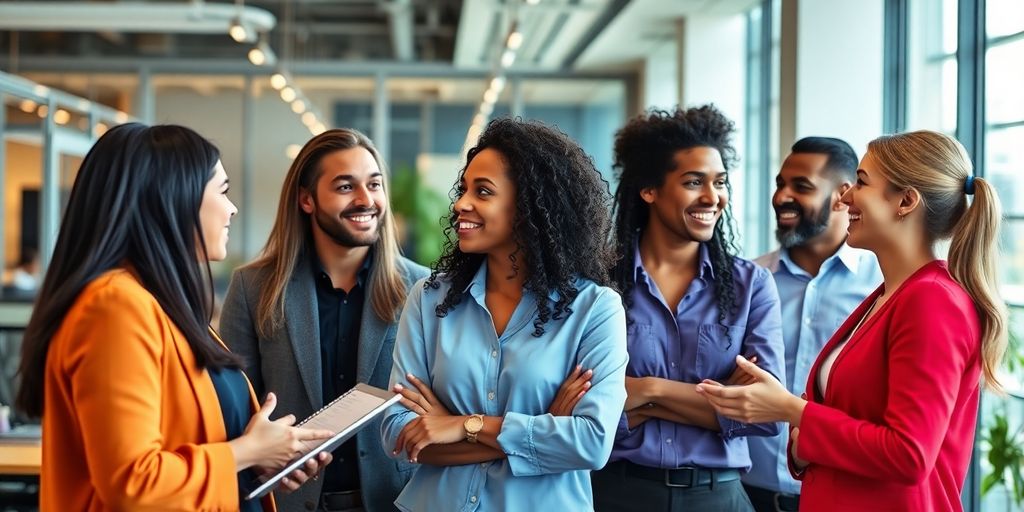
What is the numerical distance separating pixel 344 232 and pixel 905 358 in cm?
153

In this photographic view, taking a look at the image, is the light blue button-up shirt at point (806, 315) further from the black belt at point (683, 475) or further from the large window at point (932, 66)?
the large window at point (932, 66)

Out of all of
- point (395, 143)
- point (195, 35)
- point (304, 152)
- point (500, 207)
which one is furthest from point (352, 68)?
point (500, 207)

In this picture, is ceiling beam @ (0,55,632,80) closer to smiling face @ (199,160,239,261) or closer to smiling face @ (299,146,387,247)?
smiling face @ (299,146,387,247)

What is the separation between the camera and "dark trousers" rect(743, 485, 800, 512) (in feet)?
10.1

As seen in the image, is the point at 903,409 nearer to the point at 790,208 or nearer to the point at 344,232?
the point at 790,208

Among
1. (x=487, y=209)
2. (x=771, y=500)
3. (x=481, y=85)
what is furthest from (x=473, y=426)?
(x=481, y=85)

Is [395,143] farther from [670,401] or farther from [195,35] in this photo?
[670,401]

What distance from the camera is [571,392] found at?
2207 mm

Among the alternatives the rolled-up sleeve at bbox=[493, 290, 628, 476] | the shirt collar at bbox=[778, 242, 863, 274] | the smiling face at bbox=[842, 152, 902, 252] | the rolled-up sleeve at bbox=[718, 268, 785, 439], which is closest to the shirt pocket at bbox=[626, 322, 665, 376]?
the rolled-up sleeve at bbox=[718, 268, 785, 439]

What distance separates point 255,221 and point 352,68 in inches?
88.6

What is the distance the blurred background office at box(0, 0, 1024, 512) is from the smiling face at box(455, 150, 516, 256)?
0.38 metres

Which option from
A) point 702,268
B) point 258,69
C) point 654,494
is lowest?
point 654,494

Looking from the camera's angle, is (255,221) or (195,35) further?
(195,35)

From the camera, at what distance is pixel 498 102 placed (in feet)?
41.3
